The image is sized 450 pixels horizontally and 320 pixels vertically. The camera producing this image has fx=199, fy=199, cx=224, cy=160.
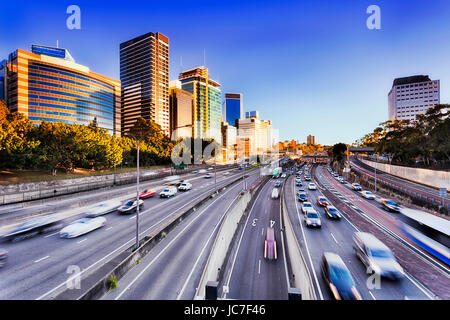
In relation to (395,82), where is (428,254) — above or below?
below

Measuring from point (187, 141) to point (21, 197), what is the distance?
2125 inches

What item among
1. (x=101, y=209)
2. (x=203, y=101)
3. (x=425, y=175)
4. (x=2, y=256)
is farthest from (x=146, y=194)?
(x=203, y=101)

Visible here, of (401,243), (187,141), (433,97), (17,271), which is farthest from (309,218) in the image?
(433,97)

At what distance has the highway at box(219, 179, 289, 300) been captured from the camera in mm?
13461

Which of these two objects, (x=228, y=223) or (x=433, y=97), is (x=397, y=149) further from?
(x=433, y=97)

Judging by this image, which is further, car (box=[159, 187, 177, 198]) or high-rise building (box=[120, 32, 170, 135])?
high-rise building (box=[120, 32, 170, 135])

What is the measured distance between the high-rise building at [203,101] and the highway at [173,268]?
135053 millimetres

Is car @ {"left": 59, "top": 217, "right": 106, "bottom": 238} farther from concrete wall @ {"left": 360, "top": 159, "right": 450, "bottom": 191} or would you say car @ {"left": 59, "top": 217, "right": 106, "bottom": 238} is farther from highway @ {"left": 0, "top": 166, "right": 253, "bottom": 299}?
concrete wall @ {"left": 360, "top": 159, "right": 450, "bottom": 191}

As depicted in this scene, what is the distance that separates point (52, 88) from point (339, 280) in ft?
383

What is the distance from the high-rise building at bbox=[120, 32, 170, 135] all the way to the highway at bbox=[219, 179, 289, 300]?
10629cm

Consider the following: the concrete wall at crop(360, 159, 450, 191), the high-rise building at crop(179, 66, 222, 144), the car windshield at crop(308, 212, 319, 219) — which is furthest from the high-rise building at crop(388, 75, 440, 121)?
the car windshield at crop(308, 212, 319, 219)

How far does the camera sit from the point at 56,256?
1459 centimetres

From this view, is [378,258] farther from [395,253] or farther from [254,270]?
[254,270]
